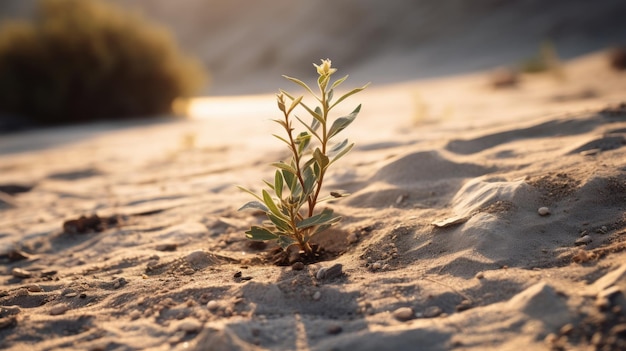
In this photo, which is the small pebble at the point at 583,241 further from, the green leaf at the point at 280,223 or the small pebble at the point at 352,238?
the green leaf at the point at 280,223

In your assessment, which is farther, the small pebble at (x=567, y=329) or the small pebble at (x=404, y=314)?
the small pebble at (x=404, y=314)

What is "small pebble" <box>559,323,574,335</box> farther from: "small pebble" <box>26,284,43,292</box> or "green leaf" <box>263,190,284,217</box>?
"small pebble" <box>26,284,43,292</box>

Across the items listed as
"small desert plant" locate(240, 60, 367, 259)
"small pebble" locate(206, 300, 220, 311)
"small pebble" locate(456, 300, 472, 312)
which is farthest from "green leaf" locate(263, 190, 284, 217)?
"small pebble" locate(456, 300, 472, 312)

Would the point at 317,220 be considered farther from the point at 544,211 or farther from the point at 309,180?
the point at 544,211

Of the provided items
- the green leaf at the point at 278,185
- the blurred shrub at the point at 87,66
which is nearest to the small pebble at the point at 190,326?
the green leaf at the point at 278,185

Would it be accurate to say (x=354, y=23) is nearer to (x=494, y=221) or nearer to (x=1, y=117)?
(x=1, y=117)

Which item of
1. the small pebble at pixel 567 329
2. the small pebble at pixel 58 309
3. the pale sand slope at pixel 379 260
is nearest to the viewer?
the small pebble at pixel 567 329

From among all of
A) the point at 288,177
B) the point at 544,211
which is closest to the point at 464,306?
the point at 544,211

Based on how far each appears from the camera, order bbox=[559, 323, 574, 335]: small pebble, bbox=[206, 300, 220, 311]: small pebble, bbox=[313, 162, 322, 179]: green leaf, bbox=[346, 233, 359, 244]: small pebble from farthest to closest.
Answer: bbox=[346, 233, 359, 244]: small pebble → bbox=[313, 162, 322, 179]: green leaf → bbox=[206, 300, 220, 311]: small pebble → bbox=[559, 323, 574, 335]: small pebble

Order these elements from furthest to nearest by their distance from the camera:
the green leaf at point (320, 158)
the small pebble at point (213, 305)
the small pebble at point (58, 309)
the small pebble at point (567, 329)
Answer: the green leaf at point (320, 158), the small pebble at point (58, 309), the small pebble at point (213, 305), the small pebble at point (567, 329)
